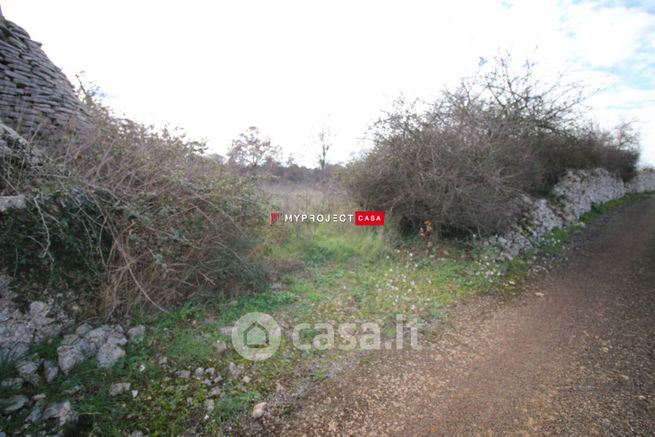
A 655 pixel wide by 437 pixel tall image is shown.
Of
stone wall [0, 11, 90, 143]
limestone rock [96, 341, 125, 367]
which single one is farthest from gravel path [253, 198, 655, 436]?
stone wall [0, 11, 90, 143]

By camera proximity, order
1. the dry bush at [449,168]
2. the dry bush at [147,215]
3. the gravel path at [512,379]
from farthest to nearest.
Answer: the dry bush at [449,168] → the dry bush at [147,215] → the gravel path at [512,379]

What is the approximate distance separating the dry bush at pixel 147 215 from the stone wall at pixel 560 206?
510 centimetres

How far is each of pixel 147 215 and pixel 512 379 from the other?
3757mm

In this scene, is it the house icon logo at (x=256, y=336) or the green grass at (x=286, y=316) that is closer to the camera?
the green grass at (x=286, y=316)

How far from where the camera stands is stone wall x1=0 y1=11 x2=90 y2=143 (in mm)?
3639

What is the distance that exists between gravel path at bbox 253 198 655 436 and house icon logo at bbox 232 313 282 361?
2.24 ft

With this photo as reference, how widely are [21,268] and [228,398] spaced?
2.20 metres

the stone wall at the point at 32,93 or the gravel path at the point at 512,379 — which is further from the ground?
the stone wall at the point at 32,93

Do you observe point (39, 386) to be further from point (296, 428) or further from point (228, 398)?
point (296, 428)

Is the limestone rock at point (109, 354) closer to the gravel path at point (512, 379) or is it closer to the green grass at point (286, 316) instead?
the green grass at point (286, 316)

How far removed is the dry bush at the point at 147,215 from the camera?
276cm

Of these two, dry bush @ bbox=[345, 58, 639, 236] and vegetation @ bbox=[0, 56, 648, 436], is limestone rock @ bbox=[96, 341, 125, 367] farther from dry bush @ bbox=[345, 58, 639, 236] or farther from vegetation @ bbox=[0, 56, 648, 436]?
dry bush @ bbox=[345, 58, 639, 236]

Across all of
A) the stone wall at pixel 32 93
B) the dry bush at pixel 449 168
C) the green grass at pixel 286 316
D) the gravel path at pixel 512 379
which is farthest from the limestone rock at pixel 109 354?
the dry bush at pixel 449 168

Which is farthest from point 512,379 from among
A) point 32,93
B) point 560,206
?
point 560,206
